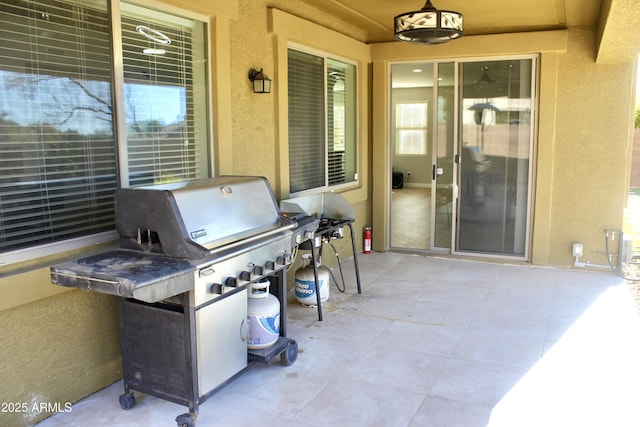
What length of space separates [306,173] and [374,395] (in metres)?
2.66

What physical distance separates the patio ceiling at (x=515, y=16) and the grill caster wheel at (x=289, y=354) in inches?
117

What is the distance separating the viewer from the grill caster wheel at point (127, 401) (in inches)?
111

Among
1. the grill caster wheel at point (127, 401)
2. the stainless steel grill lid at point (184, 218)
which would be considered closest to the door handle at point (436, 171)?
the stainless steel grill lid at point (184, 218)

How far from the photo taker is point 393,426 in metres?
2.67

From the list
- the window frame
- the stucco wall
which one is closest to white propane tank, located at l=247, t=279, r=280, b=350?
the window frame

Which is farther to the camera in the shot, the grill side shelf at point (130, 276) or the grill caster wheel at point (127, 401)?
the grill caster wheel at point (127, 401)

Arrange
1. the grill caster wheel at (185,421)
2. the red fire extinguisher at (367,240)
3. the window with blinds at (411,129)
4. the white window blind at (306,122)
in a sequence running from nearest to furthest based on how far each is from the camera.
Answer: the grill caster wheel at (185,421), the white window blind at (306,122), the red fire extinguisher at (367,240), the window with blinds at (411,129)

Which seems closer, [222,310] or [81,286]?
[81,286]

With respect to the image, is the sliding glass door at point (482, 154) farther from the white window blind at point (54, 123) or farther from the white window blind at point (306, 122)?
the white window blind at point (54, 123)

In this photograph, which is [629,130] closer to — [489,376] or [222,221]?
[489,376]

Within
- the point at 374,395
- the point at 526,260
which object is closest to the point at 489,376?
the point at 374,395

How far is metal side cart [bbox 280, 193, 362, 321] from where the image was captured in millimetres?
4125

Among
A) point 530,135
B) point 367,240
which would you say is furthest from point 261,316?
point 530,135

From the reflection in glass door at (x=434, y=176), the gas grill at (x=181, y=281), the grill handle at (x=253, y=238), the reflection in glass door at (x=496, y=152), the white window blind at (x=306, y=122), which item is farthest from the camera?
the reflection in glass door at (x=434, y=176)
